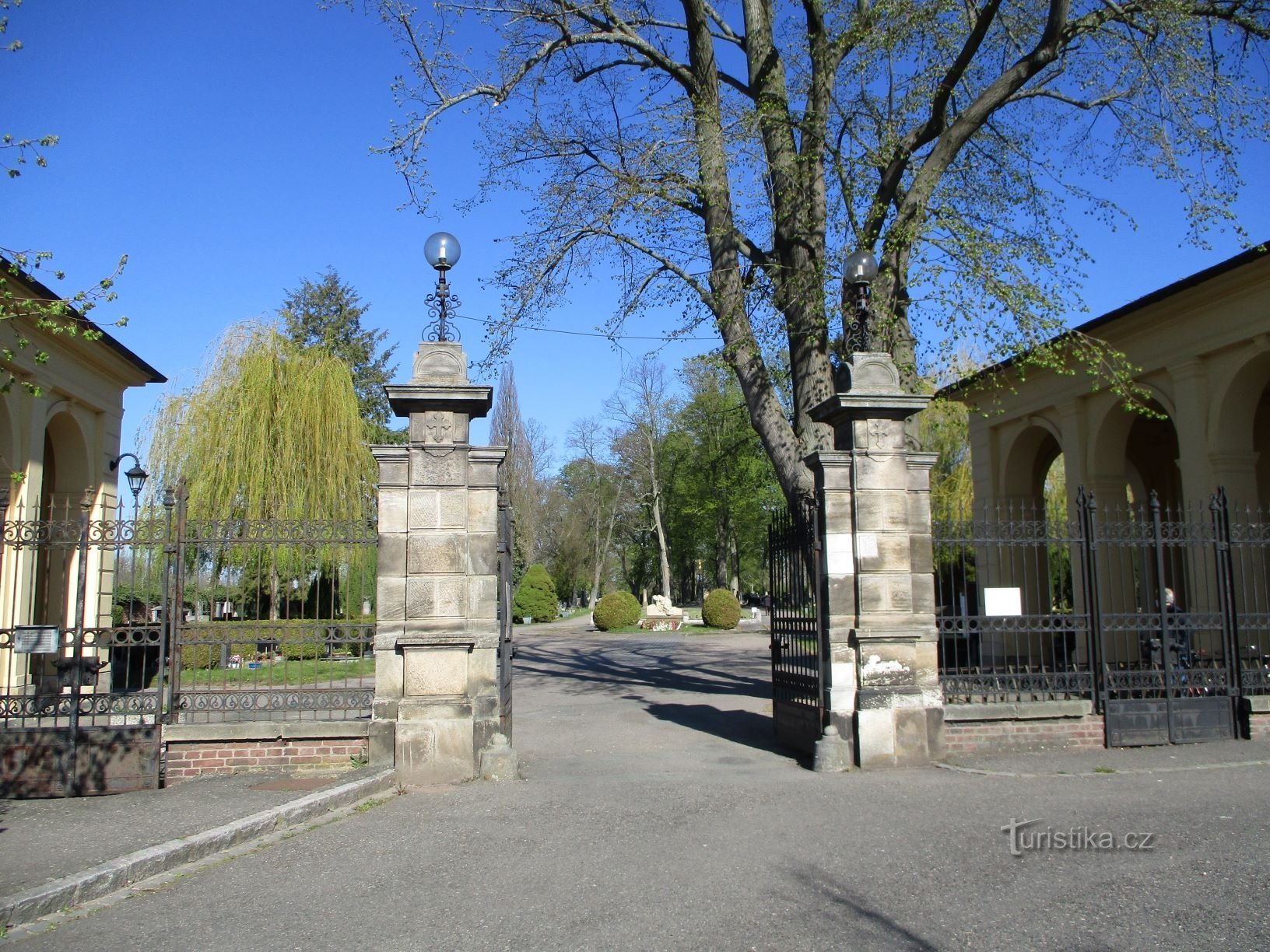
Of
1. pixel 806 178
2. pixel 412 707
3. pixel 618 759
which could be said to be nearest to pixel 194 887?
pixel 412 707

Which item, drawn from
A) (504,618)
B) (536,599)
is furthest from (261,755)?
(536,599)

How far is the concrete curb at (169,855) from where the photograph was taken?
5258 millimetres

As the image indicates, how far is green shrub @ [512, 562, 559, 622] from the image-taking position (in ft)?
147

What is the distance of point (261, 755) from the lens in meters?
9.13

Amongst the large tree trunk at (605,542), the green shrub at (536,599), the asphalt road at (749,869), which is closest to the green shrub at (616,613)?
the green shrub at (536,599)

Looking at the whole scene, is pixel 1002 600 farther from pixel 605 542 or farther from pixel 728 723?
pixel 605 542

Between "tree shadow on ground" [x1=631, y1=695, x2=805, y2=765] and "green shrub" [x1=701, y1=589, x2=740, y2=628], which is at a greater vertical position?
"green shrub" [x1=701, y1=589, x2=740, y2=628]

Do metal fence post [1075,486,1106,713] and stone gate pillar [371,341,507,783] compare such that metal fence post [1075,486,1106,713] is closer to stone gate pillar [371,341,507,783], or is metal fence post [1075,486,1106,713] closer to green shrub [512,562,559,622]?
stone gate pillar [371,341,507,783]

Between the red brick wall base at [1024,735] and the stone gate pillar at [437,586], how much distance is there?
4.61 meters

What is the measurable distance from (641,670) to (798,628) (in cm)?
1083

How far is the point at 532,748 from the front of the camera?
444 inches

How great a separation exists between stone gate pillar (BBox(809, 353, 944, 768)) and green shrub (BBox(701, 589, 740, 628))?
2764 centimetres

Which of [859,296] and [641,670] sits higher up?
[859,296]

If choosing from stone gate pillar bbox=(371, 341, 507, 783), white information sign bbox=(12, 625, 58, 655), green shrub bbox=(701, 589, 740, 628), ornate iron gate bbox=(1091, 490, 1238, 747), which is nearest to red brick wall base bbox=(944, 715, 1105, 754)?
ornate iron gate bbox=(1091, 490, 1238, 747)
